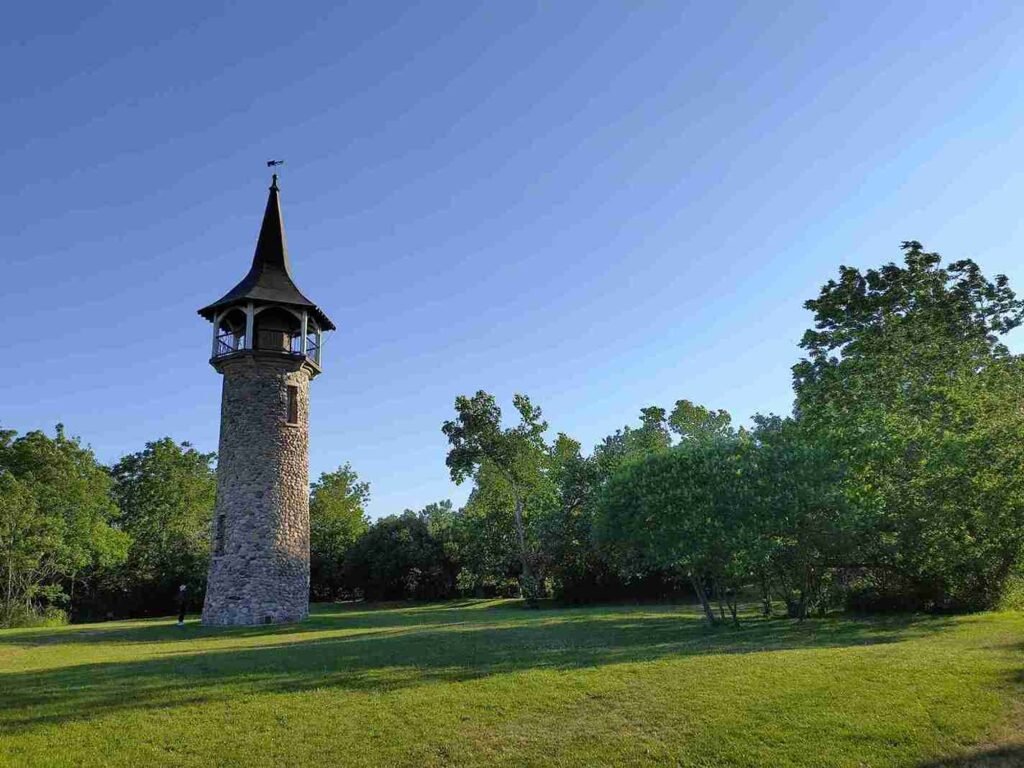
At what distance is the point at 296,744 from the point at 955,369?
79.6 ft

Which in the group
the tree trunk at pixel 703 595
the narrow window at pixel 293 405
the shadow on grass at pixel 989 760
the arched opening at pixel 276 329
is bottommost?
the shadow on grass at pixel 989 760

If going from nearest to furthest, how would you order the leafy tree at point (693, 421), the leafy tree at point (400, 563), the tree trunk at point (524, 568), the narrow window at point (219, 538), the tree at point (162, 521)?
1. the narrow window at point (219, 538)
2. the tree trunk at point (524, 568)
3. the tree at point (162, 521)
4. the leafy tree at point (400, 563)
5. the leafy tree at point (693, 421)

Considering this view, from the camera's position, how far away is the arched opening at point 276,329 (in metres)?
28.0

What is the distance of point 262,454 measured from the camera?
1017 inches

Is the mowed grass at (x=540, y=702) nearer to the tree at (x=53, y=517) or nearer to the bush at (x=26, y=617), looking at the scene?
the bush at (x=26, y=617)

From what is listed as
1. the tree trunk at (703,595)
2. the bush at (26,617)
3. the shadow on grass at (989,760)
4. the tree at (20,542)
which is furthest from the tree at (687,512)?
the tree at (20,542)

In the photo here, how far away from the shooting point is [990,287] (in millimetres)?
26469

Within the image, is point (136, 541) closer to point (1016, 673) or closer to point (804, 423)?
point (804, 423)

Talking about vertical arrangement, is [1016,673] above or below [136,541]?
below

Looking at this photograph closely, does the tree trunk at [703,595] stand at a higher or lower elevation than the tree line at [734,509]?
lower

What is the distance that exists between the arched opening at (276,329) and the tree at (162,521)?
664 inches

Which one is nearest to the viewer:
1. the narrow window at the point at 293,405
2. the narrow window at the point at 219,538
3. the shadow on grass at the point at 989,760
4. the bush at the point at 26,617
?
the shadow on grass at the point at 989,760

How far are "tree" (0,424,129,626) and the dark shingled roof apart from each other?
1494 cm

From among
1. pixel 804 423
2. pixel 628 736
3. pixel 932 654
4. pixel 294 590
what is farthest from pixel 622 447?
pixel 628 736
